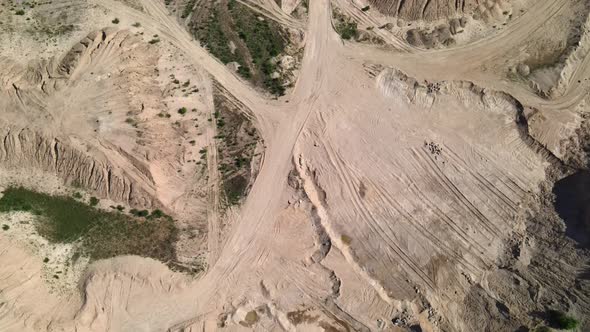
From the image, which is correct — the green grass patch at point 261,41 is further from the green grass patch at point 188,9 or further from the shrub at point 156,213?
the shrub at point 156,213

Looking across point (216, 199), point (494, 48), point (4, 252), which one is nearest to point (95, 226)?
point (4, 252)

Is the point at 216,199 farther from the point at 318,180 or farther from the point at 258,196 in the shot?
the point at 318,180

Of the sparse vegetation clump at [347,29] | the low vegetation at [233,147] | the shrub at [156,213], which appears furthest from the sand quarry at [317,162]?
the shrub at [156,213]

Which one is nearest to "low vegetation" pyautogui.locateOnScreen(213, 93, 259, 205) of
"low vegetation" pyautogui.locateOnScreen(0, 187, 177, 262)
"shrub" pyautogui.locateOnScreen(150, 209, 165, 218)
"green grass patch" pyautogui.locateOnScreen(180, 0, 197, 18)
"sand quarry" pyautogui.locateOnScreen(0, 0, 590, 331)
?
"sand quarry" pyautogui.locateOnScreen(0, 0, 590, 331)

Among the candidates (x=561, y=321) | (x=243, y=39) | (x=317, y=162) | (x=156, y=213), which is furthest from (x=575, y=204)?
(x=156, y=213)

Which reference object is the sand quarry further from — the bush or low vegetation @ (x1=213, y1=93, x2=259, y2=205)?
the bush
